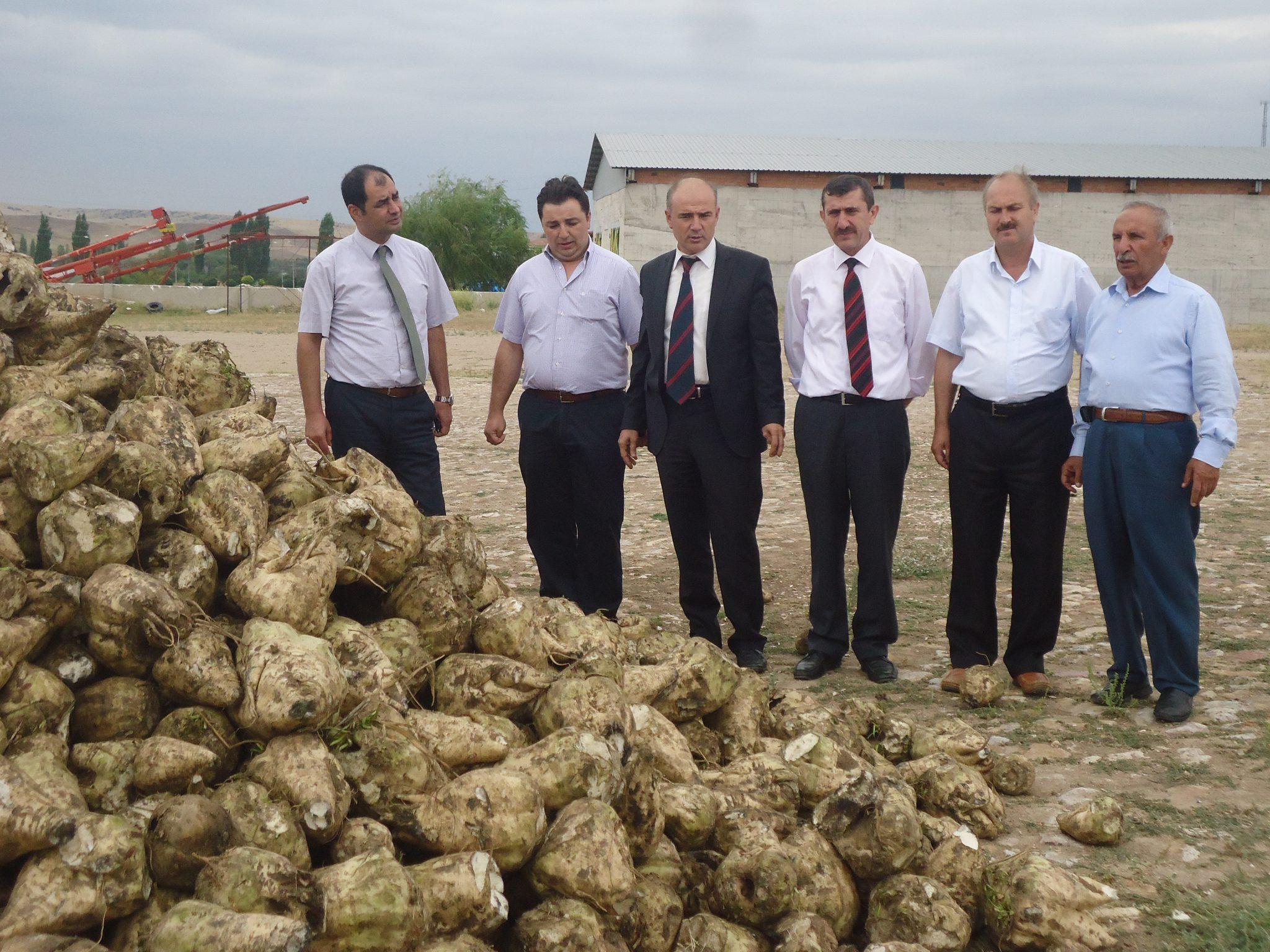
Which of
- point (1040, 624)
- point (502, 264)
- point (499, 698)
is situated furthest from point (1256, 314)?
point (499, 698)

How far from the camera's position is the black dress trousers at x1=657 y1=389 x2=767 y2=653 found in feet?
18.0

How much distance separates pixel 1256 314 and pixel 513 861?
156ft

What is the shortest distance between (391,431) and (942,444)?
2.71m

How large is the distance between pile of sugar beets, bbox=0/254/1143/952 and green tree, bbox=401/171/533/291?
190ft

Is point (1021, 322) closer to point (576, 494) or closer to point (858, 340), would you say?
point (858, 340)

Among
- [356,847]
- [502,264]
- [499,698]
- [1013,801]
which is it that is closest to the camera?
[356,847]

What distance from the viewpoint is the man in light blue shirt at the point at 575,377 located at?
5.73 m

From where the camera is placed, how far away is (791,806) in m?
3.63

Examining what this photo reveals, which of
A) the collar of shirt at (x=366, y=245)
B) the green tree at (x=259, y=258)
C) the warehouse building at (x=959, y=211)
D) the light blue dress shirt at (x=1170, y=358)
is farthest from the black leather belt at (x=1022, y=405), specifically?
the green tree at (x=259, y=258)

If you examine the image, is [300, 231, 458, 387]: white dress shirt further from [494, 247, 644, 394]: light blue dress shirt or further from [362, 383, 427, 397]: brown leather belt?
[494, 247, 644, 394]: light blue dress shirt

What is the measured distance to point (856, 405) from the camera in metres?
5.36

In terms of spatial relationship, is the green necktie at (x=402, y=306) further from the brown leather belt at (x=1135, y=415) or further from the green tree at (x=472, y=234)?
the green tree at (x=472, y=234)

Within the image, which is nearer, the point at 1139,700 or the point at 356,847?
the point at 356,847

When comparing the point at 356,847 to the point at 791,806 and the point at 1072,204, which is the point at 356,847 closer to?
the point at 791,806
